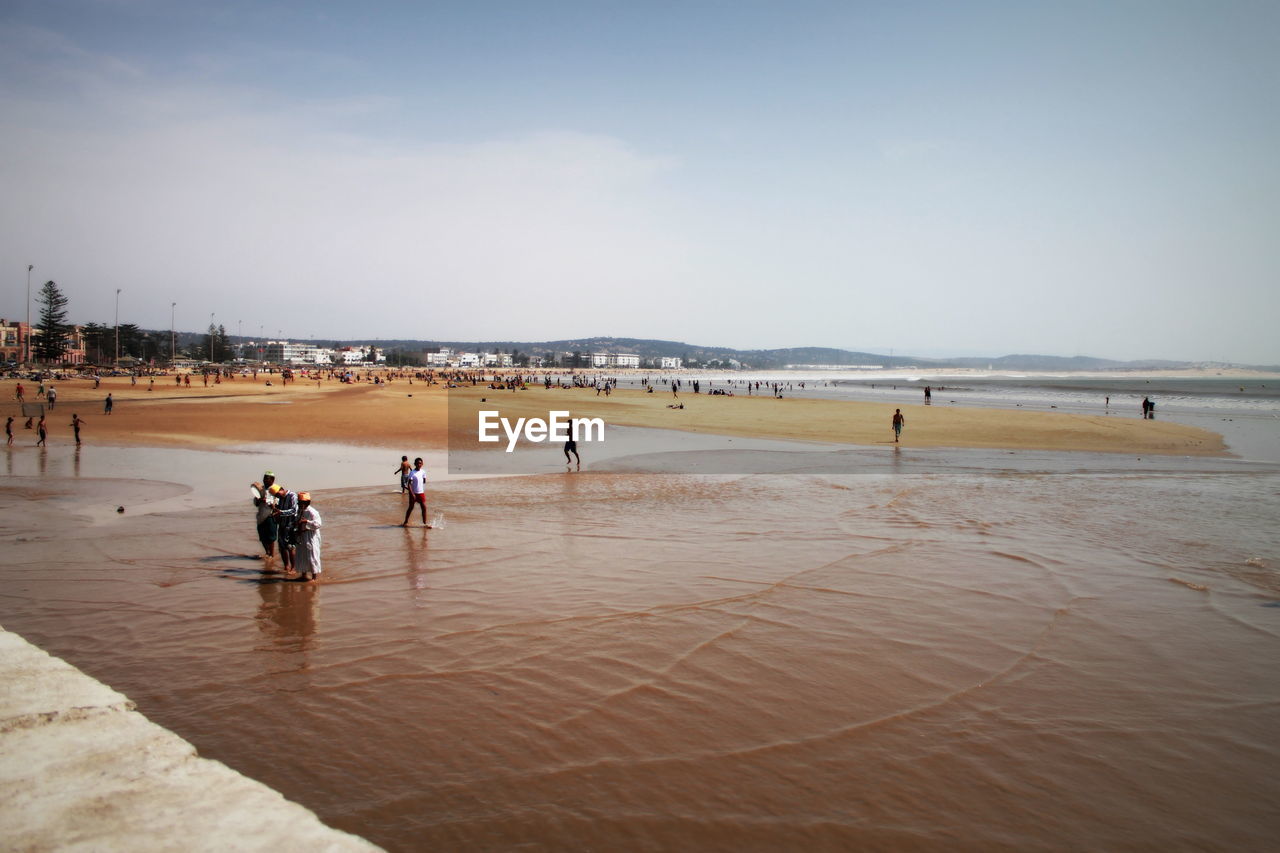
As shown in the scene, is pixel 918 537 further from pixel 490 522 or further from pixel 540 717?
pixel 540 717

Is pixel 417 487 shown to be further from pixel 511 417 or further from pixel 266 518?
pixel 511 417

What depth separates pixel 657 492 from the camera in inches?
861

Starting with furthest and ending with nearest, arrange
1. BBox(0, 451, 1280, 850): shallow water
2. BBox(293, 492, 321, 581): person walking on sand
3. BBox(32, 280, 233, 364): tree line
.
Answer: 1. BBox(32, 280, 233, 364): tree line
2. BBox(293, 492, 321, 581): person walking on sand
3. BBox(0, 451, 1280, 850): shallow water

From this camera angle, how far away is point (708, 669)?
8.91 m

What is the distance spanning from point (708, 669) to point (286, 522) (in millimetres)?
8244

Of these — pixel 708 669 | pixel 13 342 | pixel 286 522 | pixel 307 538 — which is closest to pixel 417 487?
pixel 286 522

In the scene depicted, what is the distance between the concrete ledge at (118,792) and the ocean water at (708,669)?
18.9 inches

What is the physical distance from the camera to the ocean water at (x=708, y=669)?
612 cm

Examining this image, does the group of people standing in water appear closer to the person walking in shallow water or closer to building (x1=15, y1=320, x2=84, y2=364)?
the person walking in shallow water

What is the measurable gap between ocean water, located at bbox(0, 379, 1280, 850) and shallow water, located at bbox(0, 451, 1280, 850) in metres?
0.04

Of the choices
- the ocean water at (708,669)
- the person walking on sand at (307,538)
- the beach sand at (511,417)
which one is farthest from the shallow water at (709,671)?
the beach sand at (511,417)

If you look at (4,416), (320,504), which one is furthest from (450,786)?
(4,416)

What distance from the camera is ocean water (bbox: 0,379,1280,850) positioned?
20.1ft

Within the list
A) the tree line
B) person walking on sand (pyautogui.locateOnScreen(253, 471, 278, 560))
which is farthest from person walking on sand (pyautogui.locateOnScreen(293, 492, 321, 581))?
the tree line
